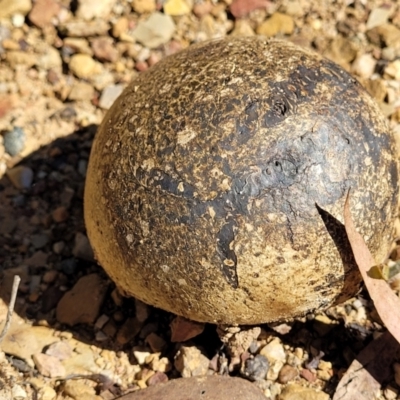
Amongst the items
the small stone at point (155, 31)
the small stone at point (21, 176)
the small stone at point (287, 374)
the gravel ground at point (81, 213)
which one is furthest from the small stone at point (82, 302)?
the small stone at point (155, 31)

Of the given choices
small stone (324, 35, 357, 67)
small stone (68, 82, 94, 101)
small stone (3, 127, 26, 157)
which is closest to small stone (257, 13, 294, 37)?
small stone (324, 35, 357, 67)

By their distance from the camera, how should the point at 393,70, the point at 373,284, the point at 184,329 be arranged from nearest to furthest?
the point at 373,284
the point at 184,329
the point at 393,70

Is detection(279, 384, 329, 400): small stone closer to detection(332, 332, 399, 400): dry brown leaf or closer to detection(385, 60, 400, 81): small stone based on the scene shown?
detection(332, 332, 399, 400): dry brown leaf

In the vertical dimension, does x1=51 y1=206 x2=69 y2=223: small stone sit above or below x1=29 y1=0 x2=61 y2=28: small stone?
below

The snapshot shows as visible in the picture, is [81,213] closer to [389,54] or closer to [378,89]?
[378,89]

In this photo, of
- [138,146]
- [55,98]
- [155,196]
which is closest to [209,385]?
[155,196]

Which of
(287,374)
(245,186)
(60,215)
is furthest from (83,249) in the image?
(245,186)

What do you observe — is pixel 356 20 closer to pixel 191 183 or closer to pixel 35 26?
pixel 35 26
